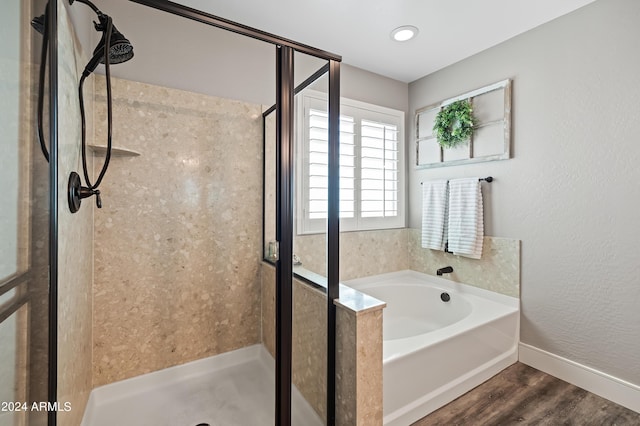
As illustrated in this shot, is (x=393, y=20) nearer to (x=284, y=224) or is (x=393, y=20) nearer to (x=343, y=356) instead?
(x=284, y=224)

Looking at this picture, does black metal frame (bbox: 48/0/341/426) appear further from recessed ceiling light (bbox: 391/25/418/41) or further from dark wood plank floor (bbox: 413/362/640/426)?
recessed ceiling light (bbox: 391/25/418/41)

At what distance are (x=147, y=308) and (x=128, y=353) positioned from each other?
0.29m

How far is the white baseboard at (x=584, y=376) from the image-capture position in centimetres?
170

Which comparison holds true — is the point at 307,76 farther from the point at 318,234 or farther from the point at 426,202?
the point at 426,202

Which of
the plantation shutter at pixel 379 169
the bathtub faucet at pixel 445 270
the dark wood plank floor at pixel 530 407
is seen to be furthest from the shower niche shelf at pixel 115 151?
the bathtub faucet at pixel 445 270

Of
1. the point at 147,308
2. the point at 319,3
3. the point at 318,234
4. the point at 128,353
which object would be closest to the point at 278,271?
the point at 318,234

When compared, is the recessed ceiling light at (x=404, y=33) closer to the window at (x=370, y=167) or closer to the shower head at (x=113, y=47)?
the window at (x=370, y=167)

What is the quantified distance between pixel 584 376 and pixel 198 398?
2.56m

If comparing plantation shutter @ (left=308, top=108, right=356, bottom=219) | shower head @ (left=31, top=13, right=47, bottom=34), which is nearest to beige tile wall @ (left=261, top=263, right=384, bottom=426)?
plantation shutter @ (left=308, top=108, right=356, bottom=219)

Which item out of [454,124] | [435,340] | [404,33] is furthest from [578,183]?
[404,33]

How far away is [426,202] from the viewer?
2.78 meters

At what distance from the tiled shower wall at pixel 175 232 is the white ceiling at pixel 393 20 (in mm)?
617

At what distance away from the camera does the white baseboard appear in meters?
1.70

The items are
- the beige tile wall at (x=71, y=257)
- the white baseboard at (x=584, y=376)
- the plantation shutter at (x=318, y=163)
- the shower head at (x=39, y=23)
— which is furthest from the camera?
the white baseboard at (x=584, y=376)
